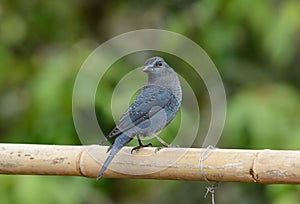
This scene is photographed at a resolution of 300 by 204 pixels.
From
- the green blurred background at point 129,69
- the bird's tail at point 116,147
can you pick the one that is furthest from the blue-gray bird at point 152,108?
the green blurred background at point 129,69

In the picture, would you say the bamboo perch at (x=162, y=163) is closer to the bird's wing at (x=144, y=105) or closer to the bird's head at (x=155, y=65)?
the bird's wing at (x=144, y=105)

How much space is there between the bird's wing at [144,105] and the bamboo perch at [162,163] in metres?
0.10

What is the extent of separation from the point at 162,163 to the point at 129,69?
176 centimetres

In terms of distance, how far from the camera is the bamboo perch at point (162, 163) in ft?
6.57

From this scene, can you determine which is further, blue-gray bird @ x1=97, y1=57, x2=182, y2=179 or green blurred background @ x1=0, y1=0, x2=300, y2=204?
green blurred background @ x1=0, y1=0, x2=300, y2=204

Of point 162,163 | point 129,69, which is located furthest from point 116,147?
point 129,69

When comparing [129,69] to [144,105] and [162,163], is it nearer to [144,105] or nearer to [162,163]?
[144,105]

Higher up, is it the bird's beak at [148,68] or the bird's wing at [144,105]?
the bird's beak at [148,68]

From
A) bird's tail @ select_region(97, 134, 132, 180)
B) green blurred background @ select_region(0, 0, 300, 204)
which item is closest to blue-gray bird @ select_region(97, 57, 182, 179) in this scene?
bird's tail @ select_region(97, 134, 132, 180)

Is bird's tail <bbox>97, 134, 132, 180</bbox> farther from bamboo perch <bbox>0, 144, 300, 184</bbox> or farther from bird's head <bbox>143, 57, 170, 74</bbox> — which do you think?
bird's head <bbox>143, 57, 170, 74</bbox>

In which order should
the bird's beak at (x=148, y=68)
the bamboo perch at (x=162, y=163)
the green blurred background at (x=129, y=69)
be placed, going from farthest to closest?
the green blurred background at (x=129, y=69)
the bird's beak at (x=148, y=68)
the bamboo perch at (x=162, y=163)

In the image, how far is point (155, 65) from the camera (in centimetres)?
215

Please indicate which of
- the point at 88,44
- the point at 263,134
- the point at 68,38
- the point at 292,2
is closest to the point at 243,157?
the point at 263,134

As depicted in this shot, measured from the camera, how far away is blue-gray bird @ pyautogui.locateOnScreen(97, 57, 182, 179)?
2.16 meters
